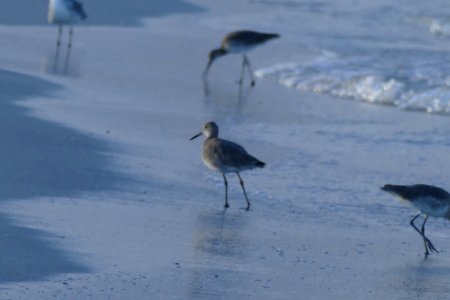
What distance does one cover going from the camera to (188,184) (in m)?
10.2

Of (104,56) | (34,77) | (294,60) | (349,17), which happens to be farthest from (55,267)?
(349,17)

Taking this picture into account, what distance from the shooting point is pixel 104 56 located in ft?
53.3

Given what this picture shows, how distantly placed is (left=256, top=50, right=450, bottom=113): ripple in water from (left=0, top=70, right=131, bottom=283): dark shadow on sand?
400 cm

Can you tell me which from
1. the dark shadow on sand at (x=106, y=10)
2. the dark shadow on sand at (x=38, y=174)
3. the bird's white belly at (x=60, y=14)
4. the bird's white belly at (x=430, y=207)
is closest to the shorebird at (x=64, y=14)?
the bird's white belly at (x=60, y=14)

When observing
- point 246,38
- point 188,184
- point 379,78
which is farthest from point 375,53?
point 188,184

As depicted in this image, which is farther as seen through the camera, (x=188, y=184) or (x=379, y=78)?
(x=379, y=78)

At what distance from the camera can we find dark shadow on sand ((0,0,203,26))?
60.6ft

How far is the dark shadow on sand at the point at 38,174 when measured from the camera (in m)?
7.62

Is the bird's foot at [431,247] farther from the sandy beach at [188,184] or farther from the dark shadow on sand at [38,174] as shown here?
the dark shadow on sand at [38,174]

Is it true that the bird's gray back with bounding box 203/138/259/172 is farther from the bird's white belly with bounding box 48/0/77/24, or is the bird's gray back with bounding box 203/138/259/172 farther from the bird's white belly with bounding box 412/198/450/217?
the bird's white belly with bounding box 48/0/77/24

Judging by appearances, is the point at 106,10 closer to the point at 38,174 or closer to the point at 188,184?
the point at 188,184

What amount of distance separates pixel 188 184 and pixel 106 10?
977 cm

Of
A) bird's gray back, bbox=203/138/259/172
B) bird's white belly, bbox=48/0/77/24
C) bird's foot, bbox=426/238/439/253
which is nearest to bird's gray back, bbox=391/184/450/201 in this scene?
bird's foot, bbox=426/238/439/253

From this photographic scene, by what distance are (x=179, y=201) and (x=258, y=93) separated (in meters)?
5.70
